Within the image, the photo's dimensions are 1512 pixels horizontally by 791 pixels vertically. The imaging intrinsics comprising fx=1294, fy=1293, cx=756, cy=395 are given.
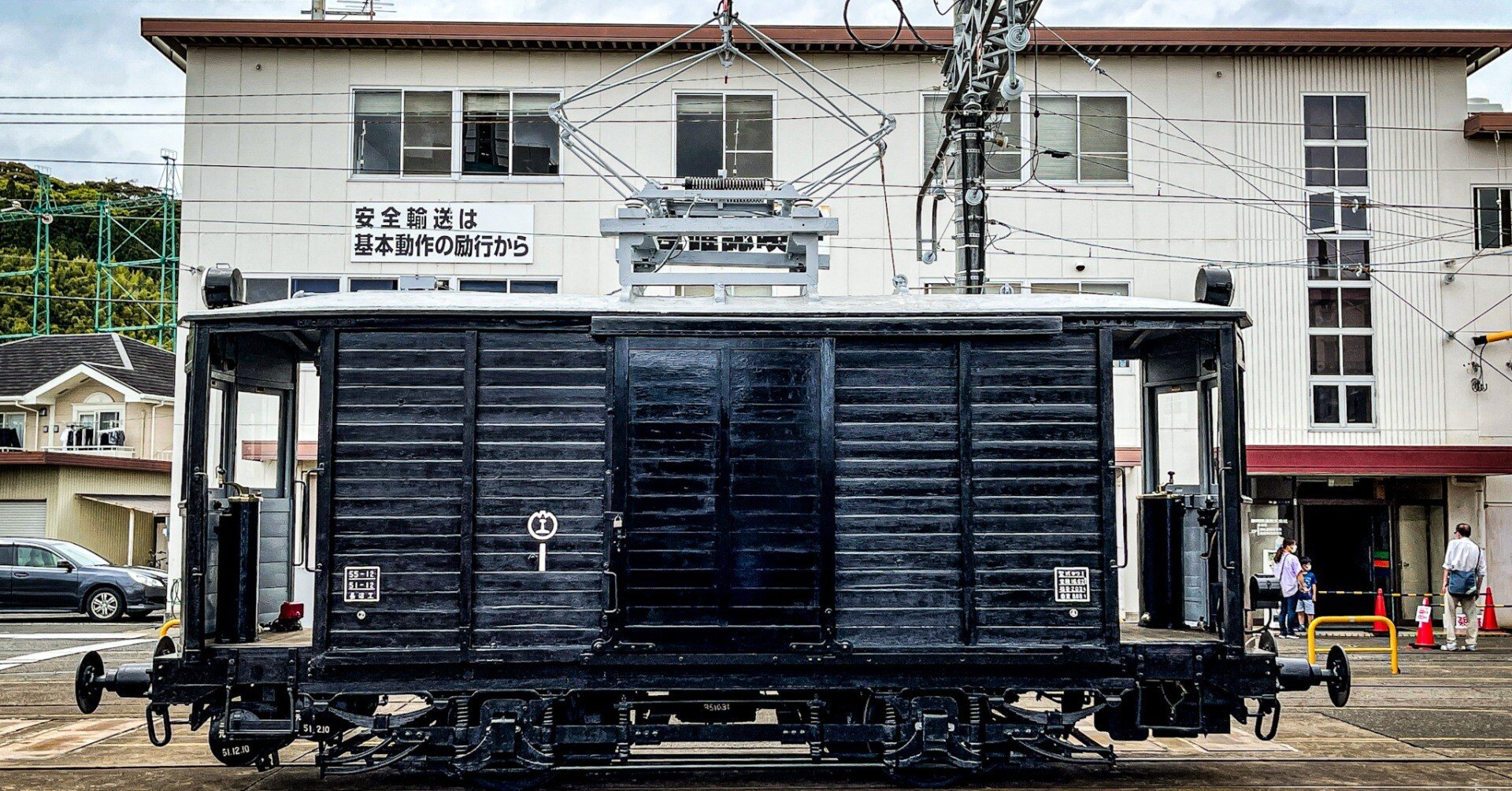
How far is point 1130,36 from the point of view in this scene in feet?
72.8

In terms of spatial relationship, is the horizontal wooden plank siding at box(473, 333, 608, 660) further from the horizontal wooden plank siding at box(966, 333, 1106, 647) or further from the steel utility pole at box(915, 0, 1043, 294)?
the steel utility pole at box(915, 0, 1043, 294)

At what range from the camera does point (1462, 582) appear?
17906 mm

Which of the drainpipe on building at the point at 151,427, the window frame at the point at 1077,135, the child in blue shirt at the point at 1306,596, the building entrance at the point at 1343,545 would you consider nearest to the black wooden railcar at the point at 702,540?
the child in blue shirt at the point at 1306,596

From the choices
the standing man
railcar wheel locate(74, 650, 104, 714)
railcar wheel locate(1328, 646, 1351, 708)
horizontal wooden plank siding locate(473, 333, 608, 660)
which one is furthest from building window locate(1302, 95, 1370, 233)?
railcar wheel locate(74, 650, 104, 714)

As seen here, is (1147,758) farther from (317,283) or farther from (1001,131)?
(317,283)

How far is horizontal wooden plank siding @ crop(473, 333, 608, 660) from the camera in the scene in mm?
8406

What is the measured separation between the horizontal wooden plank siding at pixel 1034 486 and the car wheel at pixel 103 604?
20.1 meters

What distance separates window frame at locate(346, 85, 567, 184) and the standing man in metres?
15.0

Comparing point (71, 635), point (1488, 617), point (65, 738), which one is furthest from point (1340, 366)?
point (71, 635)

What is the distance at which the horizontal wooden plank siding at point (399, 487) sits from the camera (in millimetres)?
8375

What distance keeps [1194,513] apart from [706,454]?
11.5 feet

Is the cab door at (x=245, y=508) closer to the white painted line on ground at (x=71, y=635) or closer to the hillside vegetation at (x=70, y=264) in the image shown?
the white painted line on ground at (x=71, y=635)

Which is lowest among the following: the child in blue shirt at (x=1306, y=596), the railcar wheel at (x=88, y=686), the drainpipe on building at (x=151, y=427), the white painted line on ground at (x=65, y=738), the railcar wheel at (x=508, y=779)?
the white painted line on ground at (x=65, y=738)

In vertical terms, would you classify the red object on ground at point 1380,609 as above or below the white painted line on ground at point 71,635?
above
